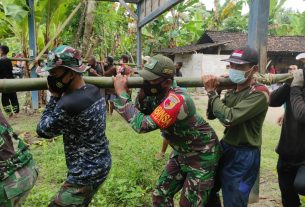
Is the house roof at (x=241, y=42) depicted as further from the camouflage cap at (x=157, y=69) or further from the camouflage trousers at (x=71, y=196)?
the camouflage trousers at (x=71, y=196)

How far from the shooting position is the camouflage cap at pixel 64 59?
7.20ft

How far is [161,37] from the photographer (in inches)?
817

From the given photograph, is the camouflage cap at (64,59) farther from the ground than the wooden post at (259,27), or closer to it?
closer to it

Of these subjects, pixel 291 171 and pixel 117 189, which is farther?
pixel 117 189

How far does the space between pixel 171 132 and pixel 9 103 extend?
6969 mm

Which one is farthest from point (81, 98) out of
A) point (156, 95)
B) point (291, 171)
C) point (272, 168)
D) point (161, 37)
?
point (161, 37)

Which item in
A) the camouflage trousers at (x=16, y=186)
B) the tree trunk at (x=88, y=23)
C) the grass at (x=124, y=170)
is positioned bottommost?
the grass at (x=124, y=170)

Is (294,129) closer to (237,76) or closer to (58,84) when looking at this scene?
(237,76)

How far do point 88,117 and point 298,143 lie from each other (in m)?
1.89

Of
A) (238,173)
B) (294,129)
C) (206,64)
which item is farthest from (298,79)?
(206,64)

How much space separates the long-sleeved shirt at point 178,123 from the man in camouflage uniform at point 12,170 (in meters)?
0.72

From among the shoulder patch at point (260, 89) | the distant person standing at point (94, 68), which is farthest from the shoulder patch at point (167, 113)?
the distant person standing at point (94, 68)

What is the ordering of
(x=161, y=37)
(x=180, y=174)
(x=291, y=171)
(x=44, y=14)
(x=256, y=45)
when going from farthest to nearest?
(x=161, y=37), (x=44, y=14), (x=256, y=45), (x=291, y=171), (x=180, y=174)

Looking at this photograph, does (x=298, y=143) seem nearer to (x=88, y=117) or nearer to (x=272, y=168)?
(x=88, y=117)
